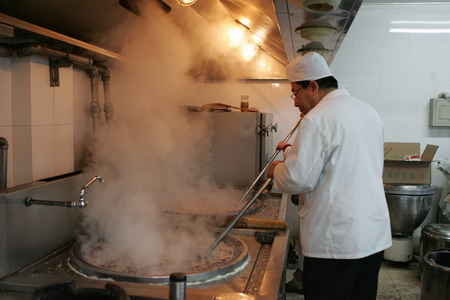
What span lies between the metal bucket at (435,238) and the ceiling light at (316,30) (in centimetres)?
274

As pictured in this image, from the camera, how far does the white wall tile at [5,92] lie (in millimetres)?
1917

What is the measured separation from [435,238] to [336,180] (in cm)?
273

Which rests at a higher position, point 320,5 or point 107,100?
point 320,5

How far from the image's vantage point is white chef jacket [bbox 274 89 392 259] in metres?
1.79

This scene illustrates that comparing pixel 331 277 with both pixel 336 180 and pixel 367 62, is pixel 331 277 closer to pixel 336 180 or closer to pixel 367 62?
pixel 336 180

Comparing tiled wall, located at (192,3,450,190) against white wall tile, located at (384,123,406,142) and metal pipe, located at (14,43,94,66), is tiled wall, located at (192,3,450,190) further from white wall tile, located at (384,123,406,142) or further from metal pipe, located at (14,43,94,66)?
metal pipe, located at (14,43,94,66)

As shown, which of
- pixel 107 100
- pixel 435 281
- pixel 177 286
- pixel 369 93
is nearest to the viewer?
pixel 177 286

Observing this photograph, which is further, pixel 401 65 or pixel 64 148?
pixel 401 65

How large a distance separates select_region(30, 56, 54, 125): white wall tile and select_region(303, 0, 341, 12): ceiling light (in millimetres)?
1300

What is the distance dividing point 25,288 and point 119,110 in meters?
1.56

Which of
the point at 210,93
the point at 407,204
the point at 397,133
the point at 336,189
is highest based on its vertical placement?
the point at 210,93

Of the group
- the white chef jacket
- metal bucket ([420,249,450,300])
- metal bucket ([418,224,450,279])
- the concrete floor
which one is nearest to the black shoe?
the concrete floor

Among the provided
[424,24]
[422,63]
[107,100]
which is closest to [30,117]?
[107,100]

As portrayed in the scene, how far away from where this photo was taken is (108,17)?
6.41 ft
